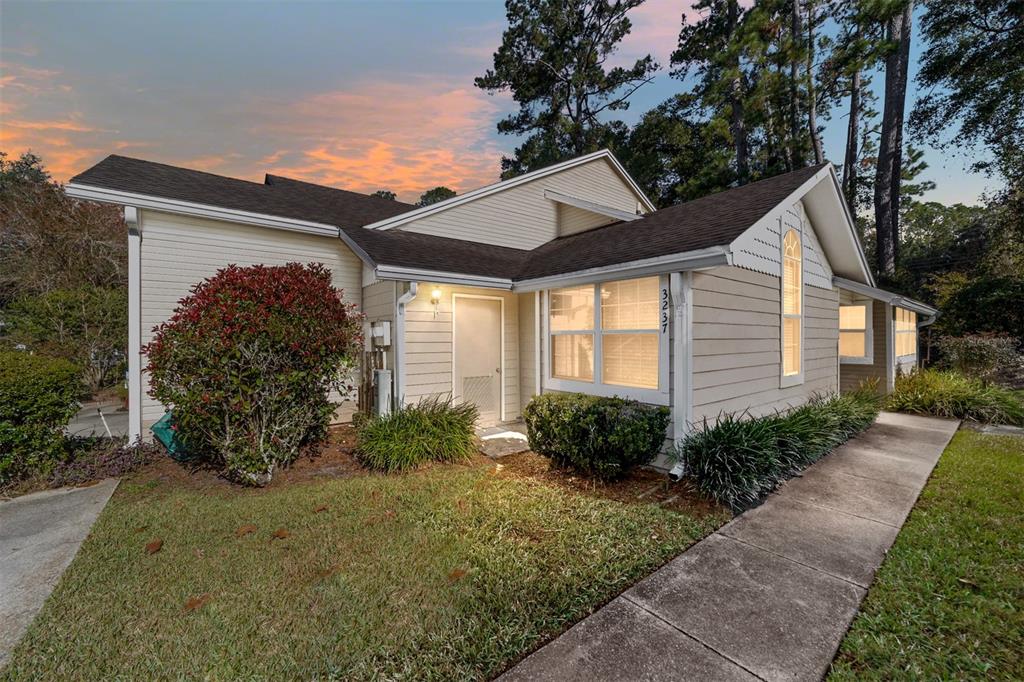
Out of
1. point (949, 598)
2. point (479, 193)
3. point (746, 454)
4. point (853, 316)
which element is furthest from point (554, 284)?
point (853, 316)

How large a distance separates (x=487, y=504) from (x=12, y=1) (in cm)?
1142

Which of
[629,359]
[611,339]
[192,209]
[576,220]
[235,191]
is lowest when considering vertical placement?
[629,359]

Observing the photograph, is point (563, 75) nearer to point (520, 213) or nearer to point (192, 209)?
point (520, 213)

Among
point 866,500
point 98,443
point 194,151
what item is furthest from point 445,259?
point 194,151

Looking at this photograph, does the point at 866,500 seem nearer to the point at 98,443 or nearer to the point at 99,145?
the point at 98,443

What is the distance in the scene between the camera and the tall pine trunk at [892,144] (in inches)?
590

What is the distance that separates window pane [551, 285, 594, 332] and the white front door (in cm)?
124

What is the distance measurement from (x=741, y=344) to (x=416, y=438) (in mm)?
4875

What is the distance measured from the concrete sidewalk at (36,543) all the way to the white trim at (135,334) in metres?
1.32

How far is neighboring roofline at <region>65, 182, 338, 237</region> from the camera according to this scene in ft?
18.7

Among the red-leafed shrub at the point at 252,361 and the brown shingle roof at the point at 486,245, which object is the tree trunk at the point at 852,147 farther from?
the red-leafed shrub at the point at 252,361

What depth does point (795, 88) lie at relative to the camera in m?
17.4

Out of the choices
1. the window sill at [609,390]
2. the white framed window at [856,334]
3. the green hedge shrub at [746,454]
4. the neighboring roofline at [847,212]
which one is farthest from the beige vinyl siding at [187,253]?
the white framed window at [856,334]

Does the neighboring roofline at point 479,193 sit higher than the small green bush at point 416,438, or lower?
higher
